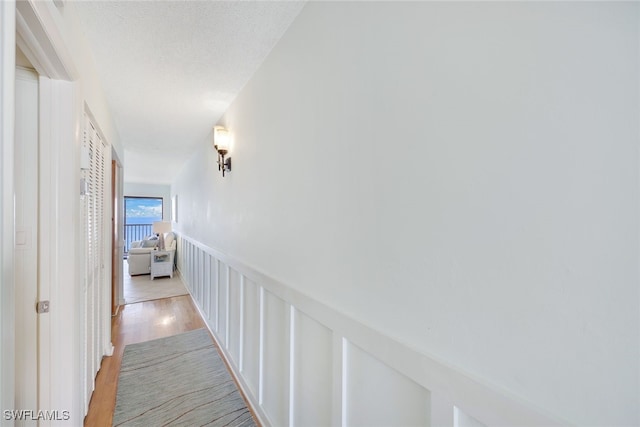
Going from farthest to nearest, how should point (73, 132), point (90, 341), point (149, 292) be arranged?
point (149, 292) < point (90, 341) < point (73, 132)

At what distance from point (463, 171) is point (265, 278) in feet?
4.18

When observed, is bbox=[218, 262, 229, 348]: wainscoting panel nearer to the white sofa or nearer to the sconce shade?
the sconce shade

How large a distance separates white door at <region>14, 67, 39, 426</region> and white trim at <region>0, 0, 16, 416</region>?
790 millimetres

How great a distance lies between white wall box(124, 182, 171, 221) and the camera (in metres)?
8.07

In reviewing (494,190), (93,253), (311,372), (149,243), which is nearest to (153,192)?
(149,243)

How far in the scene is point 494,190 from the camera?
0.58 metres

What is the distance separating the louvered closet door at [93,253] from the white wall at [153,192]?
22.3 feet

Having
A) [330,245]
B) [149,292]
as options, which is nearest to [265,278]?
[330,245]

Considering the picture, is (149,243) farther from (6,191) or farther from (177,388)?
(6,191)

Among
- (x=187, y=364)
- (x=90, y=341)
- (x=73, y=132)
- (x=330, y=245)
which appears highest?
(x=73, y=132)

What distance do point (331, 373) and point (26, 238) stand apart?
1461mm

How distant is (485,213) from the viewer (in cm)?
60

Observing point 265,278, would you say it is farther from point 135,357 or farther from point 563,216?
point 135,357

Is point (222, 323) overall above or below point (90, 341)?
below
